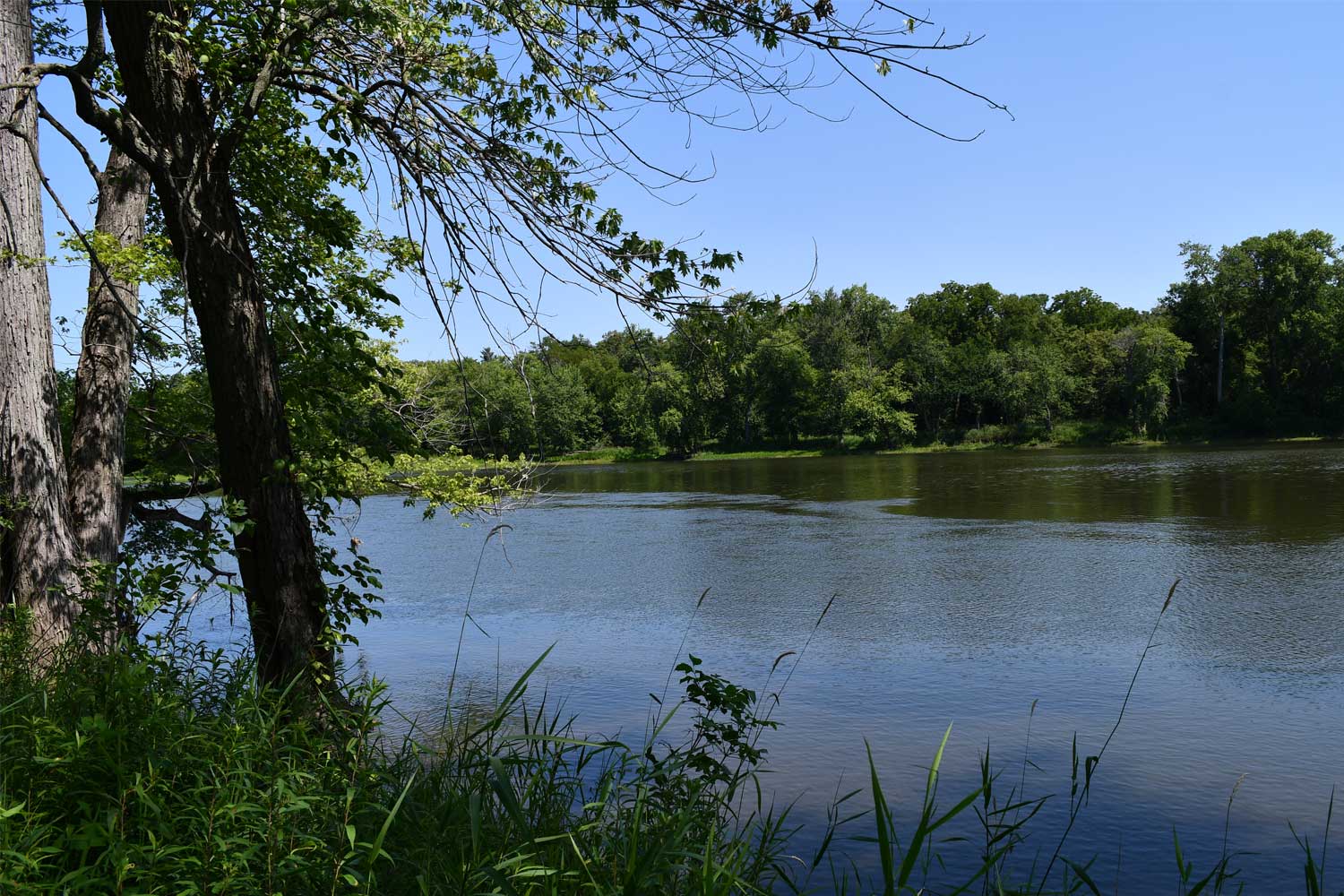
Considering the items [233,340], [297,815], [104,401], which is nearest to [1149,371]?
[104,401]

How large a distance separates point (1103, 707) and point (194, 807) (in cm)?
726

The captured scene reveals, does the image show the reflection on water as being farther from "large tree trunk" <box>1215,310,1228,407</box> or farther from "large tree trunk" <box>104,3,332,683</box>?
"large tree trunk" <box>1215,310,1228,407</box>

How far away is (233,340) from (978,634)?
8.70 metres

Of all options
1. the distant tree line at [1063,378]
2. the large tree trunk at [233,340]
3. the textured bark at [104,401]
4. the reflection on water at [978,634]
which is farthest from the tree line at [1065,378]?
the large tree trunk at [233,340]

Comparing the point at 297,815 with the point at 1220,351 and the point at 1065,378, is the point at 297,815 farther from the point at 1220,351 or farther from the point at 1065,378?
the point at 1220,351

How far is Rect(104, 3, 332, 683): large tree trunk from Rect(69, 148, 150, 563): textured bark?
392cm

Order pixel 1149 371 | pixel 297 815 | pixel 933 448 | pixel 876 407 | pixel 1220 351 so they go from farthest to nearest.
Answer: pixel 876 407 → pixel 933 448 → pixel 1220 351 → pixel 1149 371 → pixel 297 815

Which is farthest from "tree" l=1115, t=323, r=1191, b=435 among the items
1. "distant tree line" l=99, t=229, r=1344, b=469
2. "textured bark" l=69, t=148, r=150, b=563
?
"textured bark" l=69, t=148, r=150, b=563

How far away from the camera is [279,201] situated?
20.0 ft

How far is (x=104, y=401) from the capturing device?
310 inches

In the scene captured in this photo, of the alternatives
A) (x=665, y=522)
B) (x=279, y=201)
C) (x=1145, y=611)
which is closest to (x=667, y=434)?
(x=665, y=522)

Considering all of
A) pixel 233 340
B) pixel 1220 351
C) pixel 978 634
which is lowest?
pixel 978 634

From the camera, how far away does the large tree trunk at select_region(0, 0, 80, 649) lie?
20.2 feet

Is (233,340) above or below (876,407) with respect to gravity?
below
